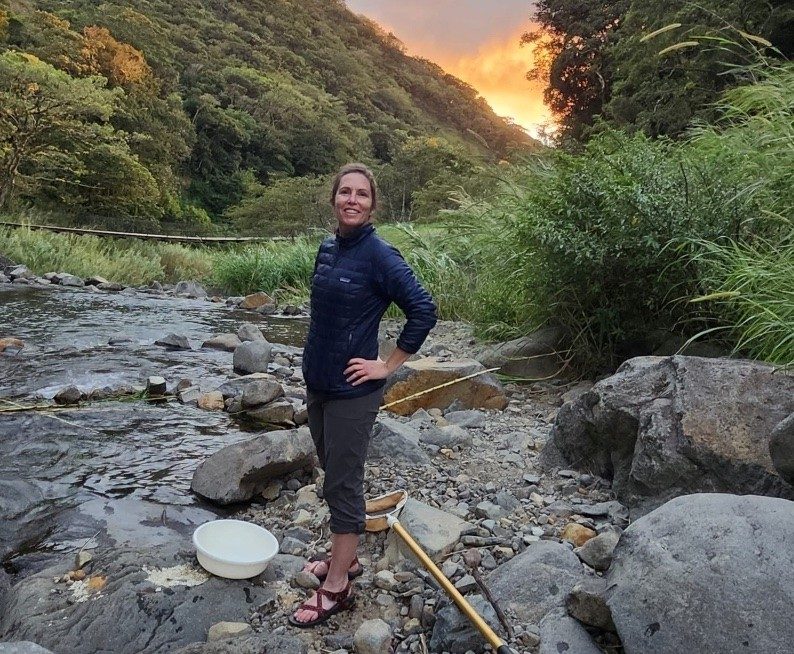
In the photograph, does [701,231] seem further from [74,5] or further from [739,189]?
[74,5]

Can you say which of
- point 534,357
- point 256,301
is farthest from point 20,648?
point 256,301

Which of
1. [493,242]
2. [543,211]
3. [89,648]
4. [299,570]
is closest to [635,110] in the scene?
[493,242]

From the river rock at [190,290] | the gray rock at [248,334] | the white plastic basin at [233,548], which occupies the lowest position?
the river rock at [190,290]

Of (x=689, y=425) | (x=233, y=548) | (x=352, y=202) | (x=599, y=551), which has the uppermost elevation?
(x=352, y=202)

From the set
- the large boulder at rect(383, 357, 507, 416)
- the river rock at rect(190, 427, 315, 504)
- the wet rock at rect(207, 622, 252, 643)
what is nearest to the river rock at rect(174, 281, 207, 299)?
the large boulder at rect(383, 357, 507, 416)

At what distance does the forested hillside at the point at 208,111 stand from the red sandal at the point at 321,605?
13822 millimetres

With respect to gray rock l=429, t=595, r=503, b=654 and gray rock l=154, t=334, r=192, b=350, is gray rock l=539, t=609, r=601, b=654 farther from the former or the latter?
gray rock l=154, t=334, r=192, b=350

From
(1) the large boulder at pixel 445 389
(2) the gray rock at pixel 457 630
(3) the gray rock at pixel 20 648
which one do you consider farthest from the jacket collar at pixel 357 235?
(1) the large boulder at pixel 445 389

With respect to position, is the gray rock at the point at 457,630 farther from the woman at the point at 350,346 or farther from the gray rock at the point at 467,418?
the gray rock at the point at 467,418

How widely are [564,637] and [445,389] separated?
2.54 m

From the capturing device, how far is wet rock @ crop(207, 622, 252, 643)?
6.27 feet

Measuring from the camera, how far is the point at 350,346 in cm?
200

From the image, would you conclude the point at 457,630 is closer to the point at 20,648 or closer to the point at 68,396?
the point at 20,648

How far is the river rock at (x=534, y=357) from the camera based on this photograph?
177 inches
